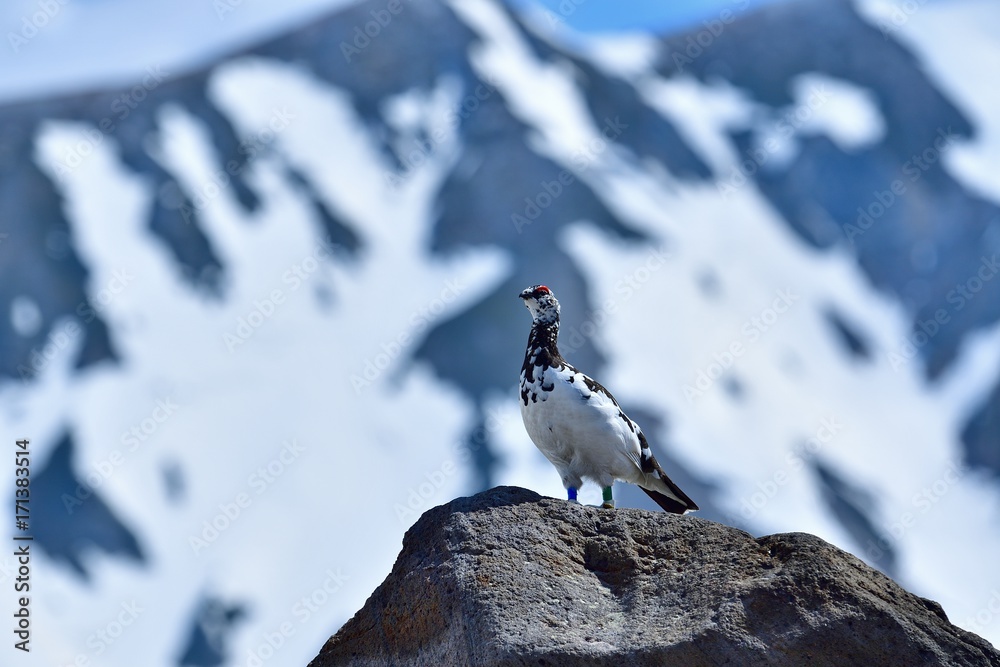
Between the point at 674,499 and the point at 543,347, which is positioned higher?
the point at 543,347

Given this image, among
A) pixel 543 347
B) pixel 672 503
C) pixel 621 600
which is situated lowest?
pixel 621 600

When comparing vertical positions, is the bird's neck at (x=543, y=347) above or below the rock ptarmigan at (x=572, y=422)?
above

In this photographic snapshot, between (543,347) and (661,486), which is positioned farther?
(661,486)

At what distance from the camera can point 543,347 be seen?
27.3 ft

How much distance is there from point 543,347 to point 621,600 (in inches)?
77.5

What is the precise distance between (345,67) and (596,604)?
49.2 metres

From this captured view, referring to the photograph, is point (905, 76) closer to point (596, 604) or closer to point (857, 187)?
point (857, 187)

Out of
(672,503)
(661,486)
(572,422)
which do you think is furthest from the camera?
(672,503)

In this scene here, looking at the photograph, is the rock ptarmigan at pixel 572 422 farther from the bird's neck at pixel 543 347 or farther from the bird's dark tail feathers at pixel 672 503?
the bird's dark tail feathers at pixel 672 503

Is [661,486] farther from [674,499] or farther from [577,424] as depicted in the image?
[577,424]

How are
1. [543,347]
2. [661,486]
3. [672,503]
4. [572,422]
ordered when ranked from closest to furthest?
[572,422], [543,347], [661,486], [672,503]

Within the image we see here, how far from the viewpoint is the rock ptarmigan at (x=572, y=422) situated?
804 cm

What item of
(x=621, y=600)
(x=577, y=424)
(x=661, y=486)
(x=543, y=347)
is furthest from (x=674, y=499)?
(x=621, y=600)

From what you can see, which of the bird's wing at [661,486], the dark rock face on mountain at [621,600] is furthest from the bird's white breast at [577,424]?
the dark rock face on mountain at [621,600]
